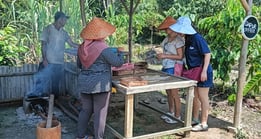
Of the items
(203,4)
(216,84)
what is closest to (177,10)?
(203,4)

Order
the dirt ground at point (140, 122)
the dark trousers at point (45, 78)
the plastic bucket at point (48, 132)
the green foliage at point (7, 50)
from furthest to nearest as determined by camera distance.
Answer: the green foliage at point (7, 50) < the dark trousers at point (45, 78) < the dirt ground at point (140, 122) < the plastic bucket at point (48, 132)

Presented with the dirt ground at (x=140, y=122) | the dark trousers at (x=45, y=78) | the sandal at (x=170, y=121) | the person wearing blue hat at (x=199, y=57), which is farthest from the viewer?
the dark trousers at (x=45, y=78)

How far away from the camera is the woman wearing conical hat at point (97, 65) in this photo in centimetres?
342

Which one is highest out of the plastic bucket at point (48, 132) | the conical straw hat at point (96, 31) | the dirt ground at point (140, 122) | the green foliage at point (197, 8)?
the green foliage at point (197, 8)

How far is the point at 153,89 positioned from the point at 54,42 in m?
2.24

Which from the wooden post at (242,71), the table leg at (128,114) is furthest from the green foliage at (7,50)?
the wooden post at (242,71)

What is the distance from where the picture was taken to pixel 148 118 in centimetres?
485

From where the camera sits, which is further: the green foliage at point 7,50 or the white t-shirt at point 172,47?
the green foliage at point 7,50

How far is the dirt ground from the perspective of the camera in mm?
4156

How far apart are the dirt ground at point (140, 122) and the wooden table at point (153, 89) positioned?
0.34 metres

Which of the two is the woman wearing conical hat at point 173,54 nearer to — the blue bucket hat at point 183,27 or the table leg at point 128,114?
the blue bucket hat at point 183,27

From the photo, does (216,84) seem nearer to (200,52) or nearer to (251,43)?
(251,43)

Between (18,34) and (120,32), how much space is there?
3546 millimetres

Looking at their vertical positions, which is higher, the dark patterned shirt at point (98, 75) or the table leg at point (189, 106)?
the dark patterned shirt at point (98, 75)
